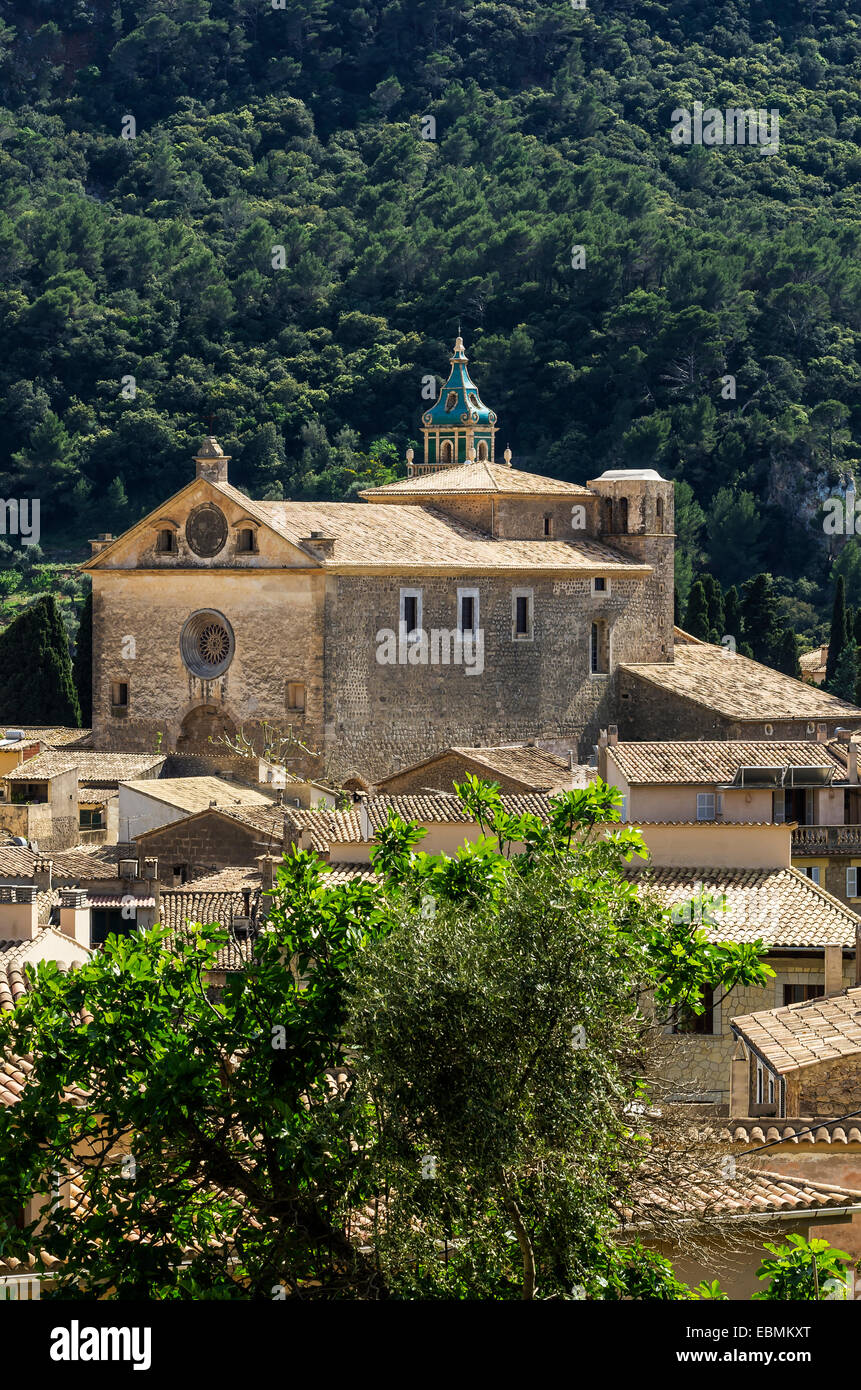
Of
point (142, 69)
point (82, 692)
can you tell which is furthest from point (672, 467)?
point (142, 69)

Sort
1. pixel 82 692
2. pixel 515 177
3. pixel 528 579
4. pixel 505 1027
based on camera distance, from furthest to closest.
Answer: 1. pixel 515 177
2. pixel 82 692
3. pixel 528 579
4. pixel 505 1027

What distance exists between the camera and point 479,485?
58.3m

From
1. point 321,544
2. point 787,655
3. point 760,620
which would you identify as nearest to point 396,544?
point 321,544

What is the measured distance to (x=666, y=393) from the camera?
97000mm

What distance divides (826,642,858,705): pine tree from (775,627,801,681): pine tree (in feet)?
3.55

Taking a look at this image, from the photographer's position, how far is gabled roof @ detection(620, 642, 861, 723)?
2168 inches

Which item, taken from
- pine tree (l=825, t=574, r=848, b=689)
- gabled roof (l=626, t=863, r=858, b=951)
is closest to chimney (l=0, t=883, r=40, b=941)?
gabled roof (l=626, t=863, r=858, b=951)

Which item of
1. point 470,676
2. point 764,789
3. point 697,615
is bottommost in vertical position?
point 470,676

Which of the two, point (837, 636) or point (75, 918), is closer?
point (75, 918)

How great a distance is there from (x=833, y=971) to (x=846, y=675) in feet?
145

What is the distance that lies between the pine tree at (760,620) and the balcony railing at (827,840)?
103 ft

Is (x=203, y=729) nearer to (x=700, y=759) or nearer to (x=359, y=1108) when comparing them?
(x=700, y=759)
